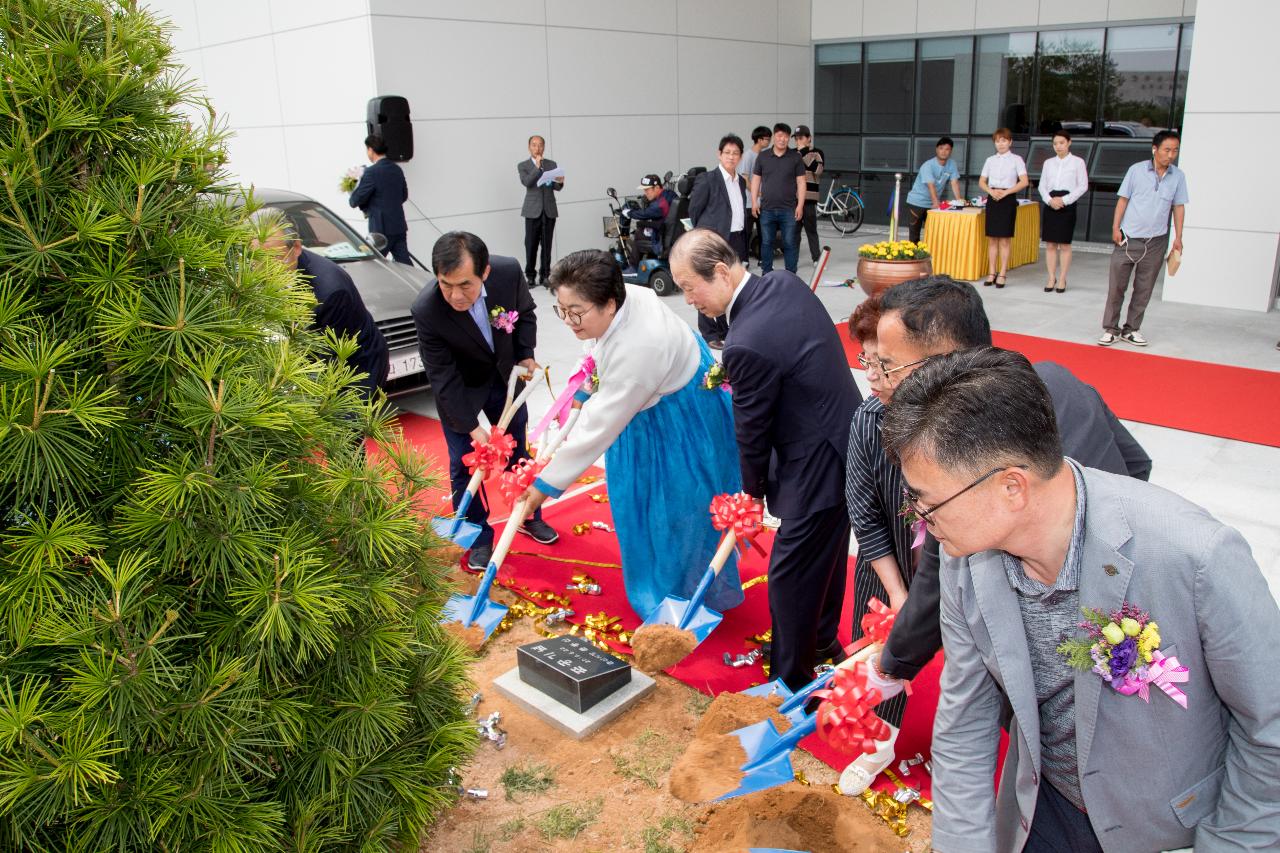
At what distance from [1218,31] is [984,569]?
32.5ft

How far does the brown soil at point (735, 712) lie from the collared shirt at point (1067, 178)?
28.2 feet

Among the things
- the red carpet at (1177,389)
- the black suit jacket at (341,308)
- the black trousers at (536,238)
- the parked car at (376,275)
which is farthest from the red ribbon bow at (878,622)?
the black trousers at (536,238)

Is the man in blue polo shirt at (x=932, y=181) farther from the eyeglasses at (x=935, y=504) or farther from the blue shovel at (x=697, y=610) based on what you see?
the eyeglasses at (x=935, y=504)

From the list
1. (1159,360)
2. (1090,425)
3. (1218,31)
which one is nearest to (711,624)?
(1090,425)

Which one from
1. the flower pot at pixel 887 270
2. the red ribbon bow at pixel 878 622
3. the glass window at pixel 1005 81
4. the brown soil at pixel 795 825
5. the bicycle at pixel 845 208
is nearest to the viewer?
the red ribbon bow at pixel 878 622

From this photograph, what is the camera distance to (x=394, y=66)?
10.6 meters

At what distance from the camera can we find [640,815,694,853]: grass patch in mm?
2871

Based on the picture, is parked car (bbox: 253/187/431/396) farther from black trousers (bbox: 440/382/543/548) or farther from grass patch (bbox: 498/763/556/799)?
grass patch (bbox: 498/763/556/799)

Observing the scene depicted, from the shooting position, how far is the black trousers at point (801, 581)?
10.9 feet

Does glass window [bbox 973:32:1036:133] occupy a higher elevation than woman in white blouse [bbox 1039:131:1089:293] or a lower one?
higher

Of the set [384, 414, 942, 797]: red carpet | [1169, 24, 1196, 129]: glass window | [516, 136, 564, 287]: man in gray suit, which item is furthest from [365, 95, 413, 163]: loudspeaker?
[1169, 24, 1196, 129]: glass window

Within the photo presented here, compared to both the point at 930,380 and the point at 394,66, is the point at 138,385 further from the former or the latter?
A: the point at 394,66

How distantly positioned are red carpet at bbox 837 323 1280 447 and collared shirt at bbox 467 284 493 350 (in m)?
3.56

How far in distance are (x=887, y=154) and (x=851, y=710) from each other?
14.8m
